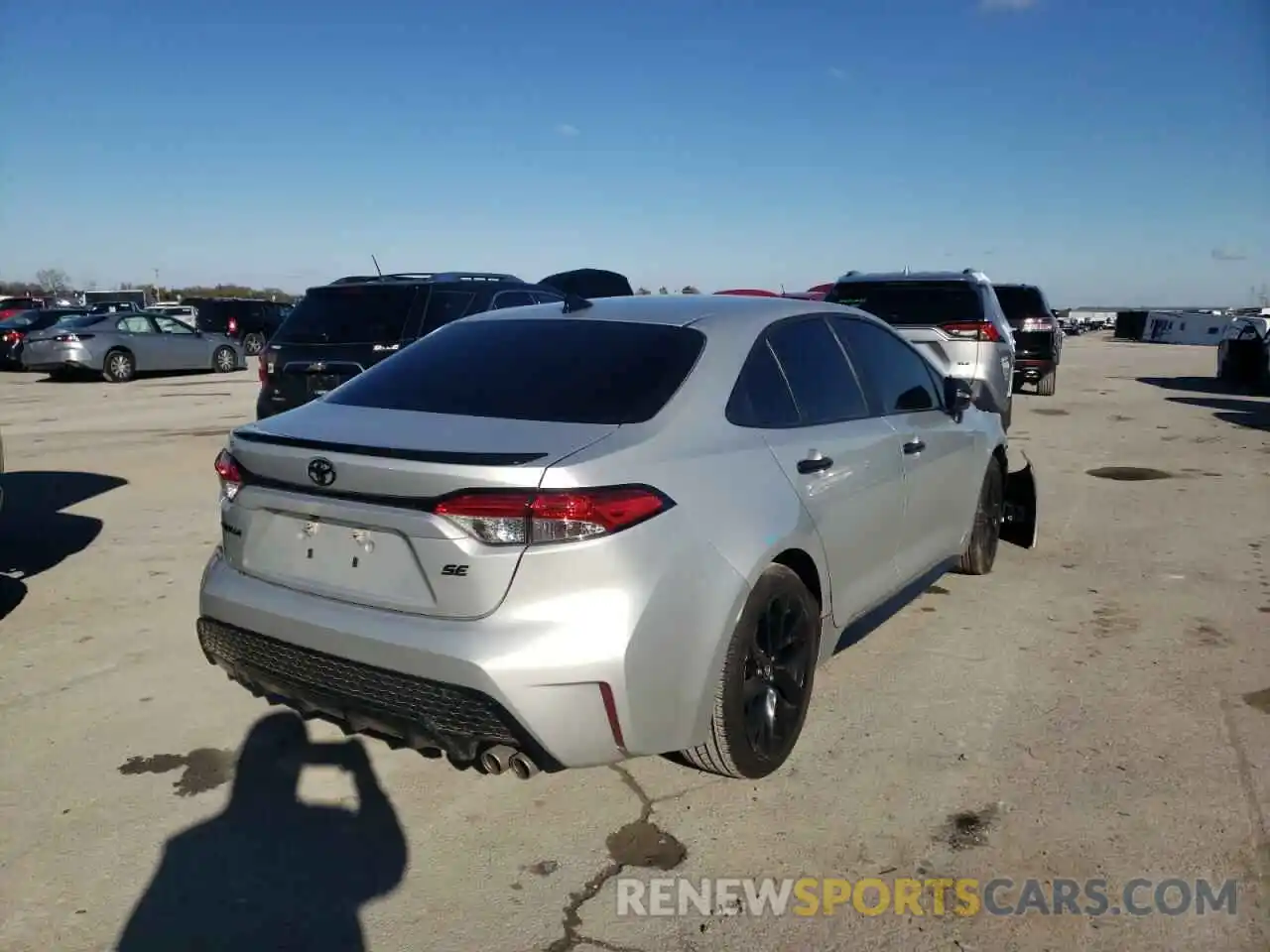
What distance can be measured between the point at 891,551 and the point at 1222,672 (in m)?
1.56

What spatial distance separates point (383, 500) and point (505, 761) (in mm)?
799

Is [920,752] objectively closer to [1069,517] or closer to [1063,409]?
[1069,517]

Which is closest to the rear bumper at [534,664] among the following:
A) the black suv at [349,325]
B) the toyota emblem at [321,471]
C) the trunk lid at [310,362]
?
the toyota emblem at [321,471]

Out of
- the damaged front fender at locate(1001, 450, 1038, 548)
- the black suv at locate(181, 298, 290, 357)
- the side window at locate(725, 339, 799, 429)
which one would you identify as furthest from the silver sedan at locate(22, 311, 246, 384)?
the side window at locate(725, 339, 799, 429)

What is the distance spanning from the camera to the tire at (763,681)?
10.1 ft

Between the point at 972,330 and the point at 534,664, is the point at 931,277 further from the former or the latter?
the point at 534,664

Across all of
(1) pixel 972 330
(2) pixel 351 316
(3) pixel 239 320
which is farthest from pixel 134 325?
(1) pixel 972 330

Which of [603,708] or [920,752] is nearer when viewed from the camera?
[603,708]

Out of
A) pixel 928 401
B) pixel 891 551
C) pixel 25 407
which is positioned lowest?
pixel 25 407

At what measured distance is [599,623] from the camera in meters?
2.68

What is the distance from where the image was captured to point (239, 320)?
30.6 meters

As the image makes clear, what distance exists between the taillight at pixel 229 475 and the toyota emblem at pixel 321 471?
416 millimetres

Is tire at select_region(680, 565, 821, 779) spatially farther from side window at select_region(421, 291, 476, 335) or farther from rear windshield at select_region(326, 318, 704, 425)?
side window at select_region(421, 291, 476, 335)

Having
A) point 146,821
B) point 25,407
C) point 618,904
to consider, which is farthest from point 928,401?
point 25,407
